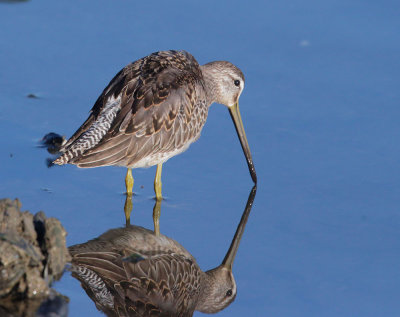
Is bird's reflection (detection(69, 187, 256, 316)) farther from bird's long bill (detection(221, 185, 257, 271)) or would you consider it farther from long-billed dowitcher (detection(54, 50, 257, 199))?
long-billed dowitcher (detection(54, 50, 257, 199))

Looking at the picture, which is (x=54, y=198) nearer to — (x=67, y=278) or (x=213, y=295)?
(x=67, y=278)

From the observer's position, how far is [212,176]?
646 centimetres

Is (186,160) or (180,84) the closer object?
(180,84)

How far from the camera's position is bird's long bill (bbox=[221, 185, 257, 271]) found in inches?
214

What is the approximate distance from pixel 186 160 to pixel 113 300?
2120 millimetres

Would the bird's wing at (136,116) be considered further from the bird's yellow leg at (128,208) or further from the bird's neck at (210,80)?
the bird's neck at (210,80)

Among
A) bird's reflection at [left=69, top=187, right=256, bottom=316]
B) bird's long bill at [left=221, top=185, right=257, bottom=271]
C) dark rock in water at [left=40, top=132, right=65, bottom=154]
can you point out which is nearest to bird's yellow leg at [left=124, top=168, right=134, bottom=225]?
bird's reflection at [left=69, top=187, right=256, bottom=316]

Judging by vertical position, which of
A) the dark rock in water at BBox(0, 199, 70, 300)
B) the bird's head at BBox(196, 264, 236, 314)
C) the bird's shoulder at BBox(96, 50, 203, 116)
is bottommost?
the dark rock in water at BBox(0, 199, 70, 300)

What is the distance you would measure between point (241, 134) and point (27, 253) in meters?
2.83

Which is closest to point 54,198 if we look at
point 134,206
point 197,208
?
point 134,206

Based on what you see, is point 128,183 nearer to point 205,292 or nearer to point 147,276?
point 147,276

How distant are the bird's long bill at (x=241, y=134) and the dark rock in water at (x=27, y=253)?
210 centimetres

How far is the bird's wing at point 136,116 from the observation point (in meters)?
5.85

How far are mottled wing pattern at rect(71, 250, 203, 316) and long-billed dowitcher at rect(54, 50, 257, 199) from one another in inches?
32.9
